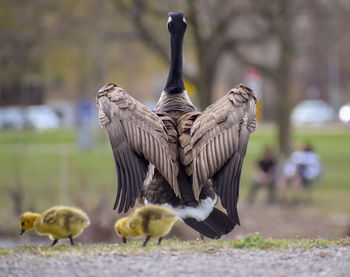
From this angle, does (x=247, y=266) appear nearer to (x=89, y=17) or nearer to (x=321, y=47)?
(x=89, y=17)

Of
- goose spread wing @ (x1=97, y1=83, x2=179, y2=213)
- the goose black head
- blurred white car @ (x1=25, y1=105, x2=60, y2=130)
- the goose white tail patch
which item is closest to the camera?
goose spread wing @ (x1=97, y1=83, x2=179, y2=213)

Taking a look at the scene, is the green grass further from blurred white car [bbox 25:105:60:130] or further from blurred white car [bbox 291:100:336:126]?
blurred white car [bbox 25:105:60:130]

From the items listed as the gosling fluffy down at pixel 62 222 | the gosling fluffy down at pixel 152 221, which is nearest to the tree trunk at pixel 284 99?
the gosling fluffy down at pixel 62 222

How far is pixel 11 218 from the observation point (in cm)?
1842

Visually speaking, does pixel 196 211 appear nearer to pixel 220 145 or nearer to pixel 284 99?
pixel 220 145

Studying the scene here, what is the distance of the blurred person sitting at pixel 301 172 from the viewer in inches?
852

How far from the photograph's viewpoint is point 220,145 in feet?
24.2

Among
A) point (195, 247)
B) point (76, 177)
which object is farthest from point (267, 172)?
point (195, 247)

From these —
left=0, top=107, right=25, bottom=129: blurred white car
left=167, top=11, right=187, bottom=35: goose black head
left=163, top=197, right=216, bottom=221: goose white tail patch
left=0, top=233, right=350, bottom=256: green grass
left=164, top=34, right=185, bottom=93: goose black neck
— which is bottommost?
left=0, top=233, right=350, bottom=256: green grass

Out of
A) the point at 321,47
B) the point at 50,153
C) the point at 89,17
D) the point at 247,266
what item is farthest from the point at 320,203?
the point at 50,153

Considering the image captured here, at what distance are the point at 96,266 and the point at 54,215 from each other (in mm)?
1441

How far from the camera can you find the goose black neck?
9320mm

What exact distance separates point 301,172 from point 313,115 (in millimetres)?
49331

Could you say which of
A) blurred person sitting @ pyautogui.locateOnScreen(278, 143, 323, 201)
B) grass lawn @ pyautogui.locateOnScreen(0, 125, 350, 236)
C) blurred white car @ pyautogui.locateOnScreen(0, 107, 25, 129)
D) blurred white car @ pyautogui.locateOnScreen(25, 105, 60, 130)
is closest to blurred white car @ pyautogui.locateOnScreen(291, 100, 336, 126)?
grass lawn @ pyautogui.locateOnScreen(0, 125, 350, 236)
